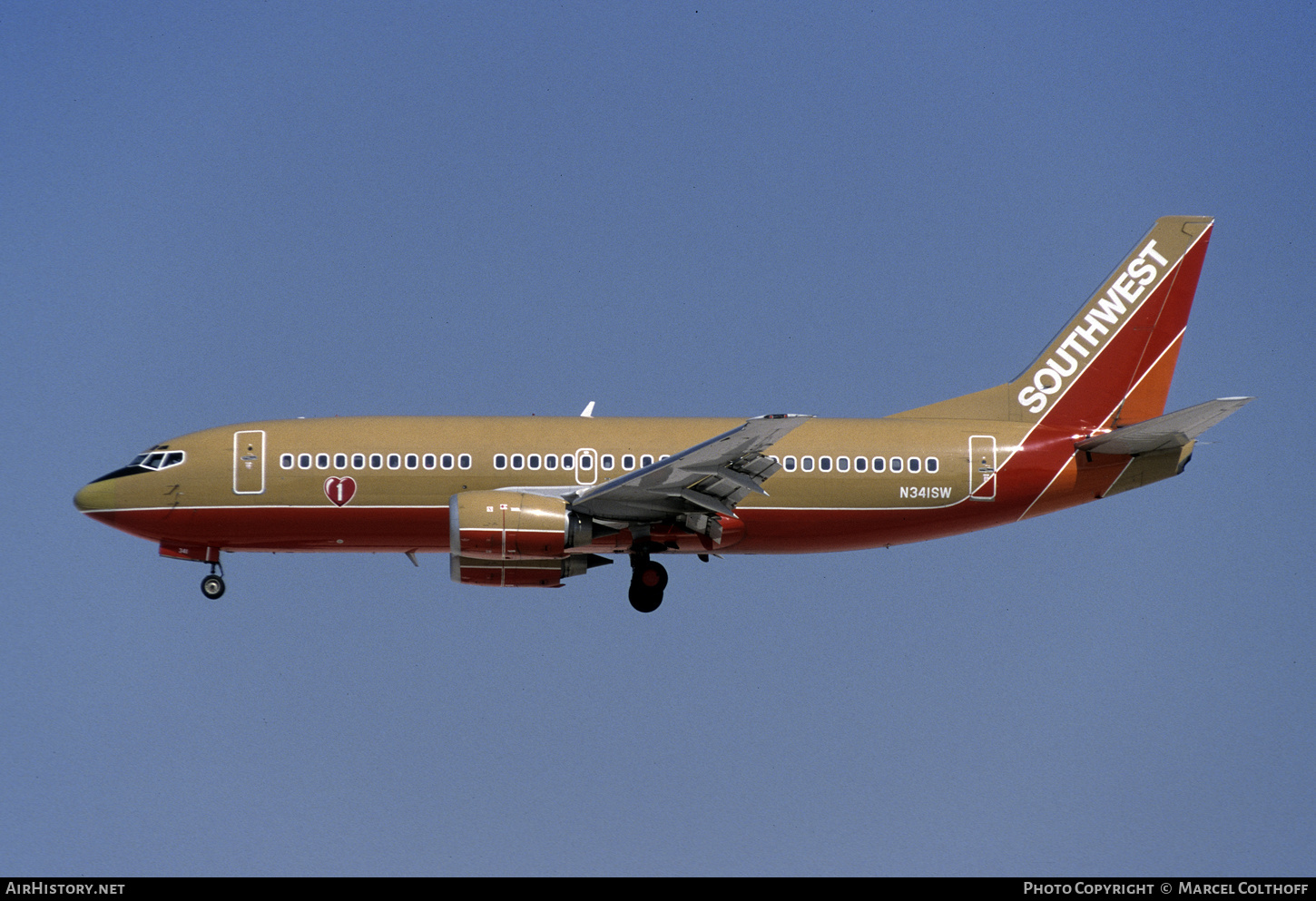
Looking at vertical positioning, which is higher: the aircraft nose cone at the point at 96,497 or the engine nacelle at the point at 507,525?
the aircraft nose cone at the point at 96,497

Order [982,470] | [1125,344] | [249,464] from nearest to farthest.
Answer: [249,464], [982,470], [1125,344]

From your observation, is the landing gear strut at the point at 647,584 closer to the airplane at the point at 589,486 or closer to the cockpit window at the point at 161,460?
the airplane at the point at 589,486

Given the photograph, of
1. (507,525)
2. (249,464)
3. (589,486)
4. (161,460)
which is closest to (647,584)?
(589,486)

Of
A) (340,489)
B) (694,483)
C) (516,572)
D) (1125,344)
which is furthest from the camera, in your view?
(1125,344)

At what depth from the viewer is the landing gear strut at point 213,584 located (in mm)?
44875

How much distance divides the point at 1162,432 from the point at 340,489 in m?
20.7

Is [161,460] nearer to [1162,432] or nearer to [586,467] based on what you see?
[586,467]

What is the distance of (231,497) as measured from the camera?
43.5 metres

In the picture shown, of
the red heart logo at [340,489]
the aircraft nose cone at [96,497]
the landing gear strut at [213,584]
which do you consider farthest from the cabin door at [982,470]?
the aircraft nose cone at [96,497]

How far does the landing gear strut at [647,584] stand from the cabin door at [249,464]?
967 centimetres

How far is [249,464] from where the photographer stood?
43.6m

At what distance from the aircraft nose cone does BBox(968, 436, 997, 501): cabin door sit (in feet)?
72.4

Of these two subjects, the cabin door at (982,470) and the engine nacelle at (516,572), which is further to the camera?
the cabin door at (982,470)
